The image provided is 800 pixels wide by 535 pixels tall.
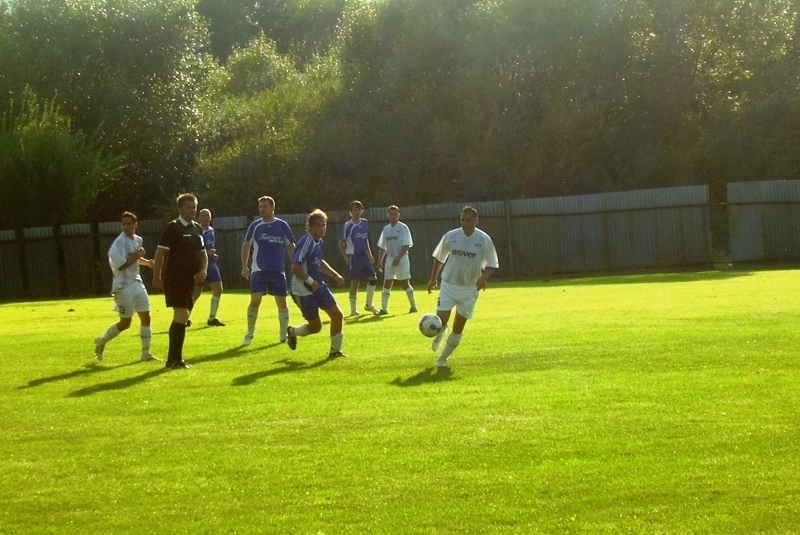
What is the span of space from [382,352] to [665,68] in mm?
30192

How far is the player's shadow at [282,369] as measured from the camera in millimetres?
12062

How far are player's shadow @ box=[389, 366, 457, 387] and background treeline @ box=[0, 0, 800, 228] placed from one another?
98.0 feet

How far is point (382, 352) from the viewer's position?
14164 millimetres

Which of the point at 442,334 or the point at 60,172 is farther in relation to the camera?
the point at 60,172

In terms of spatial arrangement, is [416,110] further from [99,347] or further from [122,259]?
[99,347]

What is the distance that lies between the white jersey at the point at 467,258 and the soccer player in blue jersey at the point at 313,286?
5.01 ft

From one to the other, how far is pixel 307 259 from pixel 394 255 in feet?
27.3

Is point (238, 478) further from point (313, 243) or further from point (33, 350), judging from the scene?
point (33, 350)

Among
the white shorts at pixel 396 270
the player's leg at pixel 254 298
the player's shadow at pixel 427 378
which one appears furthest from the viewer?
the white shorts at pixel 396 270

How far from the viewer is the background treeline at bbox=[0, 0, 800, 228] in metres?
41.1

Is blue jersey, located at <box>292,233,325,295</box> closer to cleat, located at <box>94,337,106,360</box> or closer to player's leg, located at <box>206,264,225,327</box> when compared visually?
cleat, located at <box>94,337,106,360</box>

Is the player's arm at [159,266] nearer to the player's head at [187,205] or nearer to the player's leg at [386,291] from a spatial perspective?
the player's head at [187,205]

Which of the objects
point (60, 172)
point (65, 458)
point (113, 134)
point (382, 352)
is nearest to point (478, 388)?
point (382, 352)

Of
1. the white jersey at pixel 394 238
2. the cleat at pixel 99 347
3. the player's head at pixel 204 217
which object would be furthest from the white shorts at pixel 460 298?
the white jersey at pixel 394 238
